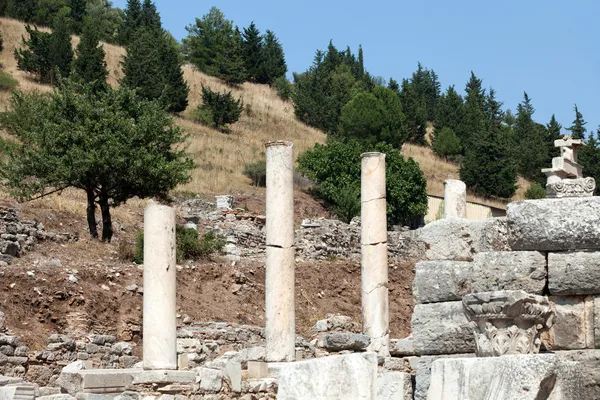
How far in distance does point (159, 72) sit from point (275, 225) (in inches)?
1601

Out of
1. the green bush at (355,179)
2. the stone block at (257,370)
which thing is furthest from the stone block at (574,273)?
the green bush at (355,179)

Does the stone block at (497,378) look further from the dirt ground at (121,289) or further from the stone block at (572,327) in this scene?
the dirt ground at (121,289)

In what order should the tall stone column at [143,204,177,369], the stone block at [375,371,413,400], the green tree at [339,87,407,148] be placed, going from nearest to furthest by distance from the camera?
the stone block at [375,371,413,400]
the tall stone column at [143,204,177,369]
the green tree at [339,87,407,148]

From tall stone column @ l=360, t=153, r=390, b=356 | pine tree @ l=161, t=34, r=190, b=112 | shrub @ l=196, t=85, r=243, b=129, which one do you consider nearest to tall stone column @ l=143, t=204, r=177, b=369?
tall stone column @ l=360, t=153, r=390, b=356

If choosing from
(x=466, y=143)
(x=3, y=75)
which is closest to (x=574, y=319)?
(x=3, y=75)

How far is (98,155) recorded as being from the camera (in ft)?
98.1

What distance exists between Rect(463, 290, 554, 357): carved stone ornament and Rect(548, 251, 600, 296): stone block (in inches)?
21.1

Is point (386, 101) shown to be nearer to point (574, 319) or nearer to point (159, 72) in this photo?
point (159, 72)

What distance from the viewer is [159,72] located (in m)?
57.8

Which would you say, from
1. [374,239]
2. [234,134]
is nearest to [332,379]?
[374,239]

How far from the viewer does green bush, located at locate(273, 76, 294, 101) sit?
241 ft

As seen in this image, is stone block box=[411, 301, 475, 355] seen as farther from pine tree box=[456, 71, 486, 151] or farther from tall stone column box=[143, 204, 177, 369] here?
pine tree box=[456, 71, 486, 151]

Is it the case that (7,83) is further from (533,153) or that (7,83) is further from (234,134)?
(533,153)

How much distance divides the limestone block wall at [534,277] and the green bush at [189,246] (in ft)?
68.2
